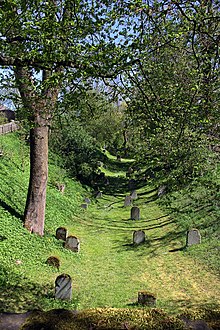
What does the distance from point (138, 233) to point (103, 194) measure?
1162 centimetres

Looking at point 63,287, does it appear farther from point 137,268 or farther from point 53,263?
point 137,268

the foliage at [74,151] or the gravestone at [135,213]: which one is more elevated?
the foliage at [74,151]

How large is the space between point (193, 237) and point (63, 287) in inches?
249

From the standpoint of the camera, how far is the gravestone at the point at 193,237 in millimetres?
13156

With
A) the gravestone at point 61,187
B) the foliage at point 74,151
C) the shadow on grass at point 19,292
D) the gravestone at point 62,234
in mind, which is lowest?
the shadow on grass at point 19,292

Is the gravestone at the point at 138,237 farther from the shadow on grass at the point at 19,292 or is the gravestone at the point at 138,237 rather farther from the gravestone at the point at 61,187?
the gravestone at the point at 61,187

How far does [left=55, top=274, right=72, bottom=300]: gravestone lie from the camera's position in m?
8.63

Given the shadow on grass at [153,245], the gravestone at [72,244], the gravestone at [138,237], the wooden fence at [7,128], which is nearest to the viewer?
the gravestone at [72,244]

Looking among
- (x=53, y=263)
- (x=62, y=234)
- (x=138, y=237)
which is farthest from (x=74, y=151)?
(x=53, y=263)

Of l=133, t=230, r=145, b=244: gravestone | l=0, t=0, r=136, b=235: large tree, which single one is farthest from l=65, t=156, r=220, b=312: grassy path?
l=0, t=0, r=136, b=235: large tree

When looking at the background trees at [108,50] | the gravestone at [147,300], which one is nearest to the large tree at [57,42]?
the background trees at [108,50]

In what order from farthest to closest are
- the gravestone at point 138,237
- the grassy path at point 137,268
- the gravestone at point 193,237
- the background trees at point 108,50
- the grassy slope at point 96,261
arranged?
the gravestone at point 138,237, the gravestone at point 193,237, the grassy path at point 137,268, the grassy slope at point 96,261, the background trees at point 108,50

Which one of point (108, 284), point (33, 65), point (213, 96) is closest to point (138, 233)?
point (108, 284)

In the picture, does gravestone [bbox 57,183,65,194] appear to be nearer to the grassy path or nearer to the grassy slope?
the grassy slope
